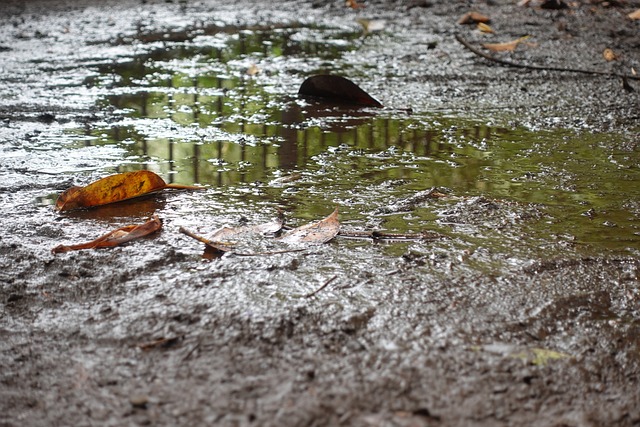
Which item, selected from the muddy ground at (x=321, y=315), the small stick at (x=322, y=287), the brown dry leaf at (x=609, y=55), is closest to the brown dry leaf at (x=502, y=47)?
the brown dry leaf at (x=609, y=55)

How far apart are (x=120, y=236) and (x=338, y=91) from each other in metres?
2.27

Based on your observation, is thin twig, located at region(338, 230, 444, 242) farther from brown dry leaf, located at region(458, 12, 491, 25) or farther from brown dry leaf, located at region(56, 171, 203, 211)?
brown dry leaf, located at region(458, 12, 491, 25)

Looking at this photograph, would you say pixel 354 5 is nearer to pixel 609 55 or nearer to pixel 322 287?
pixel 609 55

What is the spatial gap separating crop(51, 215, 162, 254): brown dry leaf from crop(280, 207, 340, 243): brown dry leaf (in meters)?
0.45

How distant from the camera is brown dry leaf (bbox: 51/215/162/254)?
255cm

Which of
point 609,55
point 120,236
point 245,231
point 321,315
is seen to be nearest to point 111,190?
point 120,236

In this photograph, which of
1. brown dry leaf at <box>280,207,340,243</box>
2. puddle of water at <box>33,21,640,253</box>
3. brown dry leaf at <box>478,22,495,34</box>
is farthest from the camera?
brown dry leaf at <box>478,22,495,34</box>

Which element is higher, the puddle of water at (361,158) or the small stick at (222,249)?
the puddle of water at (361,158)

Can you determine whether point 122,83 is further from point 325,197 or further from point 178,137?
point 325,197

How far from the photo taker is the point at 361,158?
3.58 metres

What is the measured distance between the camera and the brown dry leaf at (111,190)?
2912mm

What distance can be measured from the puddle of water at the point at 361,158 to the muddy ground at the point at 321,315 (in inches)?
0.9

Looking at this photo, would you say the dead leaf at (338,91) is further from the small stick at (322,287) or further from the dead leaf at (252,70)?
the small stick at (322,287)

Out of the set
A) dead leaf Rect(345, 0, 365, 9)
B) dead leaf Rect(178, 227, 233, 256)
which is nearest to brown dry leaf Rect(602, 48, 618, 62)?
dead leaf Rect(345, 0, 365, 9)
